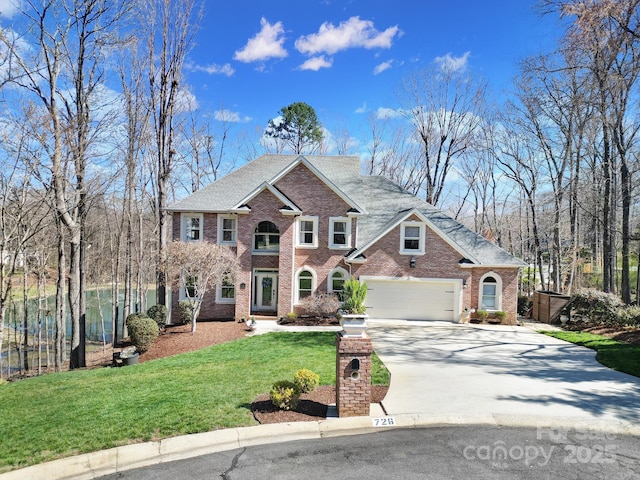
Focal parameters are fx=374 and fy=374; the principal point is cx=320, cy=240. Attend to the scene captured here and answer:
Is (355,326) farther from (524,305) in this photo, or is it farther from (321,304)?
(524,305)

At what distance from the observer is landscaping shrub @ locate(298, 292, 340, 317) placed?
58.9ft

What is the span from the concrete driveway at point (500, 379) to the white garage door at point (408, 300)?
3381 millimetres

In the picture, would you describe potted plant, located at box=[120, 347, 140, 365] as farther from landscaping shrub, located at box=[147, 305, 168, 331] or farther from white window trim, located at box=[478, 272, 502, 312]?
white window trim, located at box=[478, 272, 502, 312]

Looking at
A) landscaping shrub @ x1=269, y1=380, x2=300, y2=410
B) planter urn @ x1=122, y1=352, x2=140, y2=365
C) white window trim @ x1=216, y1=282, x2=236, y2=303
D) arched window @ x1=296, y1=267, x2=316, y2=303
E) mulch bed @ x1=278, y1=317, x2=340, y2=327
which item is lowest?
planter urn @ x1=122, y1=352, x2=140, y2=365

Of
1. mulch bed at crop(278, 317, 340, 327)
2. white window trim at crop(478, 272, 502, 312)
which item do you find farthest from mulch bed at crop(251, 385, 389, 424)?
white window trim at crop(478, 272, 502, 312)

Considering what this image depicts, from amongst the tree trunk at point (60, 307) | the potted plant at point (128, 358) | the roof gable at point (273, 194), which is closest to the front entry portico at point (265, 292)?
the roof gable at point (273, 194)

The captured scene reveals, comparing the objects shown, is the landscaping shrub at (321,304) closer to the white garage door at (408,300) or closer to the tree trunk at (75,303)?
the white garage door at (408,300)

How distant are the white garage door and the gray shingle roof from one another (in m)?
2.17

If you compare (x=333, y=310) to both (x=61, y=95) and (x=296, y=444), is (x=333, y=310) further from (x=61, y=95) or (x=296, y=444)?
(x=61, y=95)

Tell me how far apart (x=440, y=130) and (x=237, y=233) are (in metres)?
20.7

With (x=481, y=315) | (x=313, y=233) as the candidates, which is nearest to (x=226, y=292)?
(x=313, y=233)

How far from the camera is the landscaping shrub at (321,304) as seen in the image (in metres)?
18.0

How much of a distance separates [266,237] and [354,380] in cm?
1327

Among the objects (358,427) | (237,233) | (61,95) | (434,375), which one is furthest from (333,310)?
(61,95)
